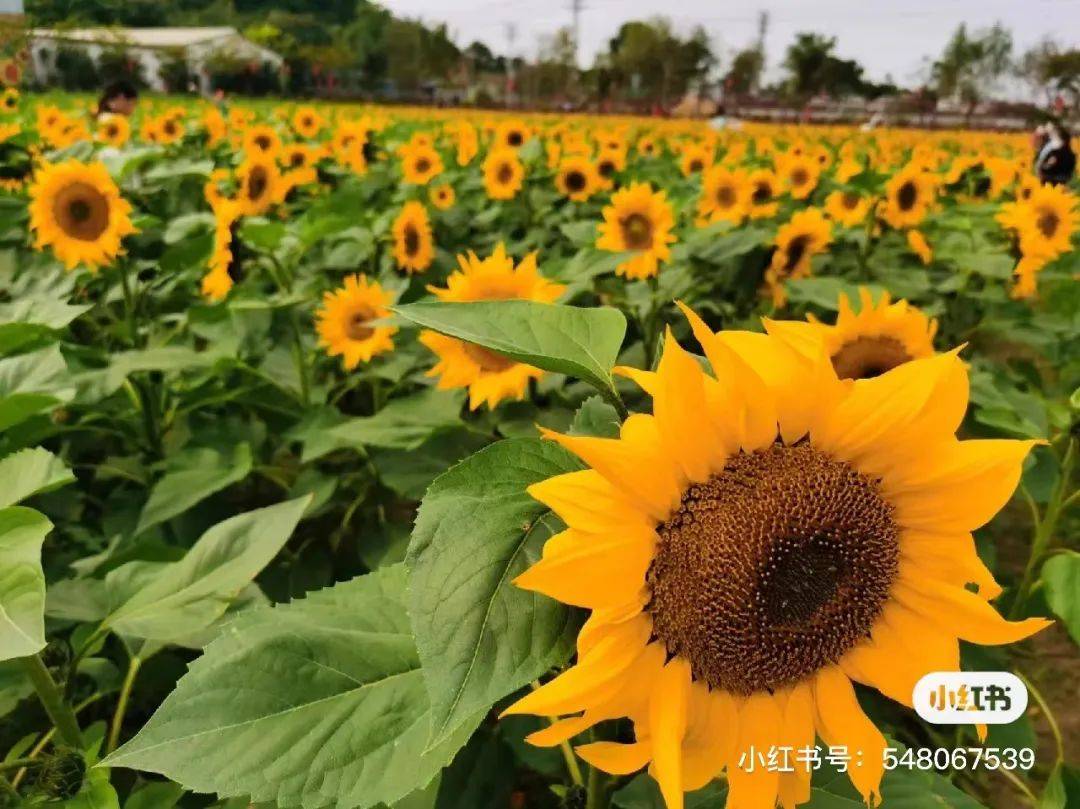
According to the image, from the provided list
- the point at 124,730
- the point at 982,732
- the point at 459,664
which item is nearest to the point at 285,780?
the point at 459,664

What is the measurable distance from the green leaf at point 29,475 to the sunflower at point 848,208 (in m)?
4.30

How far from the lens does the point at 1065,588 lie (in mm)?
1442

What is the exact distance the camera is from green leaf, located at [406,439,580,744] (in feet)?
2.35

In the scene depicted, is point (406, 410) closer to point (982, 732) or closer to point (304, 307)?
point (304, 307)

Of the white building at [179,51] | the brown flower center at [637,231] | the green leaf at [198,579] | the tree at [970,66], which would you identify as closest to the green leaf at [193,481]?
the green leaf at [198,579]

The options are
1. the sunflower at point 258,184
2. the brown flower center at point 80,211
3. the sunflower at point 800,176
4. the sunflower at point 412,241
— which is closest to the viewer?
the brown flower center at point 80,211

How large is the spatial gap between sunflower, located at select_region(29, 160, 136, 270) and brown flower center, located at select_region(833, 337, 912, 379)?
7.83 ft

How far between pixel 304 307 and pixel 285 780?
2.65 meters

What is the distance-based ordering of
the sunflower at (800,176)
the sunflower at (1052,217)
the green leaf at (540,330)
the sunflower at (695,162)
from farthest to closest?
the sunflower at (695,162) < the sunflower at (800,176) < the sunflower at (1052,217) < the green leaf at (540,330)

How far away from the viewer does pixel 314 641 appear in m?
1.03

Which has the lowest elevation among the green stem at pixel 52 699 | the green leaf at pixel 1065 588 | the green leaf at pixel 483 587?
the green stem at pixel 52 699

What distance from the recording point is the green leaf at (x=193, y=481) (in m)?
2.19

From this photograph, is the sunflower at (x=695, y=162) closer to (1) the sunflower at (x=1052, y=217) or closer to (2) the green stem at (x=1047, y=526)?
(1) the sunflower at (x=1052, y=217)

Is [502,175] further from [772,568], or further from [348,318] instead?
[772,568]
